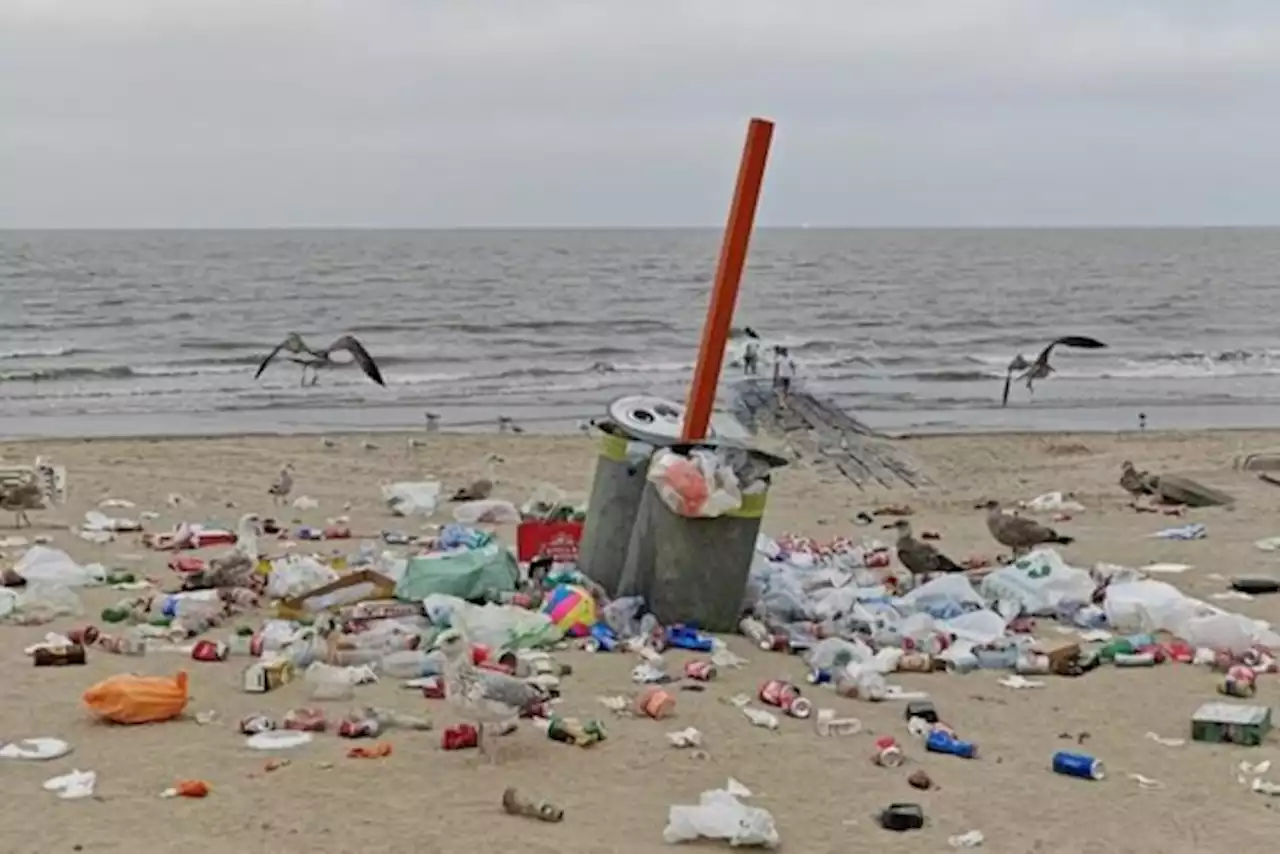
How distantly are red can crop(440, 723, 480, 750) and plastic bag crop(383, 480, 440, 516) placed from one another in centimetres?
576

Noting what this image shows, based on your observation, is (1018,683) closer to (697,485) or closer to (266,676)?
(697,485)

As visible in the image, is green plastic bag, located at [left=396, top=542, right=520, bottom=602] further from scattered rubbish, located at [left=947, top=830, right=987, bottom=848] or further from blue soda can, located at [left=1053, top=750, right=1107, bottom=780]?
scattered rubbish, located at [left=947, top=830, right=987, bottom=848]

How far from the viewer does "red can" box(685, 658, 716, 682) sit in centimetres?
649

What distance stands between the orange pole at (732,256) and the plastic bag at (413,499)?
14.9ft

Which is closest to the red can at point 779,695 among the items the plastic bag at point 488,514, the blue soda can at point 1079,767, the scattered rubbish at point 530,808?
the blue soda can at point 1079,767

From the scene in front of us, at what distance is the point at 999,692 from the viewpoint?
654 cm

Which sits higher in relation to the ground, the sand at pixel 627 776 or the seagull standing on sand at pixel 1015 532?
the seagull standing on sand at pixel 1015 532

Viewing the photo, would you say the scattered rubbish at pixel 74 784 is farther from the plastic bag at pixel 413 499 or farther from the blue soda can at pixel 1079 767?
the plastic bag at pixel 413 499

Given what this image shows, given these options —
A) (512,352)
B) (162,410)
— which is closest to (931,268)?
(512,352)

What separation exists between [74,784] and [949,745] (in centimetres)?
295

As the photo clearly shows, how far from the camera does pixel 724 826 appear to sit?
185 inches

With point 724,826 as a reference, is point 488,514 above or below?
below

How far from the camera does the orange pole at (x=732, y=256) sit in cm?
706

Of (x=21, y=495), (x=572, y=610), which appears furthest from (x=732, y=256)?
(x=21, y=495)
